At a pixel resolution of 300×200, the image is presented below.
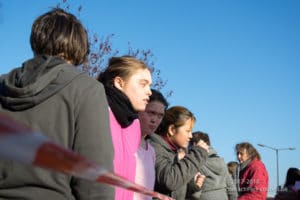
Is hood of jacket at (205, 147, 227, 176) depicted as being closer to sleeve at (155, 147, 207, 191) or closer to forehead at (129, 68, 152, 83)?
sleeve at (155, 147, 207, 191)

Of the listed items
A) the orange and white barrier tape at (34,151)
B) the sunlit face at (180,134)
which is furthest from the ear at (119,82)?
the orange and white barrier tape at (34,151)

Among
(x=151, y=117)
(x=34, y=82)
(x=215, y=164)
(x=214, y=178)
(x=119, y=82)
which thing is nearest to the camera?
(x=34, y=82)

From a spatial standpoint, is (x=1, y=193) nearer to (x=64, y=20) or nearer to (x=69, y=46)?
(x=69, y=46)

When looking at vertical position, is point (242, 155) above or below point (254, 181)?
above

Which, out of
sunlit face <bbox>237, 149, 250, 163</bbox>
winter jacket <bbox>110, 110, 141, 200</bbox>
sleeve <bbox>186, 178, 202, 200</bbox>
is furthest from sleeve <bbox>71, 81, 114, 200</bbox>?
sunlit face <bbox>237, 149, 250, 163</bbox>

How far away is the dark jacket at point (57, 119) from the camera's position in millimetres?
1802

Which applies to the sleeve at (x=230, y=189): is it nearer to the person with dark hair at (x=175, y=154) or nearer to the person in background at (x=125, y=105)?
the person with dark hair at (x=175, y=154)

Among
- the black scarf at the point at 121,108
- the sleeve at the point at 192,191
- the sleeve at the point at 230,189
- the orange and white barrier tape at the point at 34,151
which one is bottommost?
the orange and white barrier tape at the point at 34,151

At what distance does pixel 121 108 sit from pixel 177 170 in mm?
1286

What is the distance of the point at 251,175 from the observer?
331 inches

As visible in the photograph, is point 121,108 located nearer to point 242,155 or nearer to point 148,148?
point 148,148

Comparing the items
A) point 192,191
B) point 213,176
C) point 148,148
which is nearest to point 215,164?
point 213,176

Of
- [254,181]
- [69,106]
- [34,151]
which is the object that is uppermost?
[254,181]

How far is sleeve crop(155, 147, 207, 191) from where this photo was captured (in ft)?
Result: 12.4
